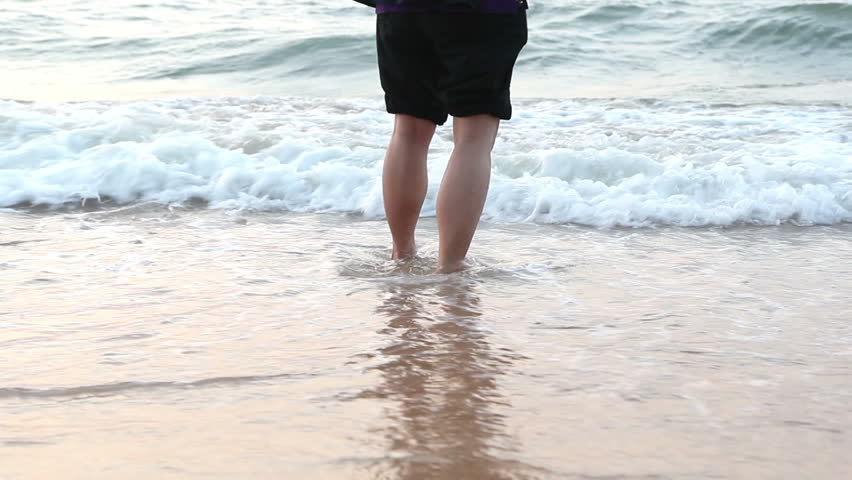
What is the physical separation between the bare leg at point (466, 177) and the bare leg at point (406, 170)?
0.57ft

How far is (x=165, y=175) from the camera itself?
13.2 feet

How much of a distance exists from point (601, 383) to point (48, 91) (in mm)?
6026

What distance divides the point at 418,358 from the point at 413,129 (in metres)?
0.97

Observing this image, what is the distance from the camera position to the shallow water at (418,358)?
4.88 ft

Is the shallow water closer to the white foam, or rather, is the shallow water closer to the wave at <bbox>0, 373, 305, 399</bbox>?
the wave at <bbox>0, 373, 305, 399</bbox>

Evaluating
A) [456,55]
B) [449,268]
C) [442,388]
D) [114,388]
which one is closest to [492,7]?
[456,55]

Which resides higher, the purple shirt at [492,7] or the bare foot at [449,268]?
the purple shirt at [492,7]

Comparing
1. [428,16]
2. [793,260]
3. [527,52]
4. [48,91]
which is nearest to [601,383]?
[428,16]

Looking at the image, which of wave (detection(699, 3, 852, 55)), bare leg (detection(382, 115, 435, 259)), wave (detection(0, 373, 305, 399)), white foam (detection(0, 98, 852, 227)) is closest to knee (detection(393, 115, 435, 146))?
bare leg (detection(382, 115, 435, 259))

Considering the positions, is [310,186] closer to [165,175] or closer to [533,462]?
[165,175]

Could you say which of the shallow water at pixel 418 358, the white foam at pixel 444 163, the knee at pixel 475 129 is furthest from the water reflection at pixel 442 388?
the white foam at pixel 444 163

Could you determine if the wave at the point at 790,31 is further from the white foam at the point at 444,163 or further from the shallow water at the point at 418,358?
the shallow water at the point at 418,358

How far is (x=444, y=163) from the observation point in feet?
13.8

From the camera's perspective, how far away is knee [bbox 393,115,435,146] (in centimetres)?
276
